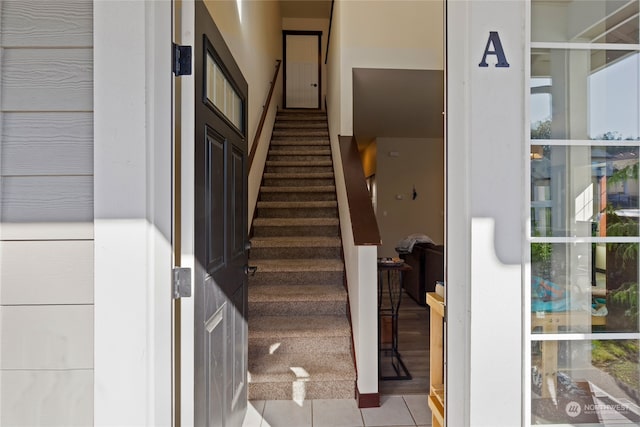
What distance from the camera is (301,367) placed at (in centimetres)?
259

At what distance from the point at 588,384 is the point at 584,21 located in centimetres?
114

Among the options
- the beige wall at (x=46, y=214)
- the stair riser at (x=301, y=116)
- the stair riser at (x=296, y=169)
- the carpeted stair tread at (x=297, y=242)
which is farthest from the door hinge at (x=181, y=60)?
the stair riser at (x=301, y=116)

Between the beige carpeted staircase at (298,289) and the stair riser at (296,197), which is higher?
the stair riser at (296,197)

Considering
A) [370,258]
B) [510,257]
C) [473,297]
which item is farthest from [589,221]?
[370,258]

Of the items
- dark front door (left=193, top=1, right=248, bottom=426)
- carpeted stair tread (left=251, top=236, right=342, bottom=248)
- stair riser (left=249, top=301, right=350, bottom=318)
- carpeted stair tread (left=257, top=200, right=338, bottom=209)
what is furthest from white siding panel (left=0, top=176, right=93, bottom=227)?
carpeted stair tread (left=257, top=200, right=338, bottom=209)

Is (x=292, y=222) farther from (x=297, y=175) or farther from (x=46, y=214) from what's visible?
(x=46, y=214)

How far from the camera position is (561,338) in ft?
3.53

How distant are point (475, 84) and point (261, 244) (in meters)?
2.79

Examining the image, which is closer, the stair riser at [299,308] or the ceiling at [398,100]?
the stair riser at [299,308]

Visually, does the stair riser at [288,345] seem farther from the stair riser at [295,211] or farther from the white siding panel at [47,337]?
the white siding panel at [47,337]

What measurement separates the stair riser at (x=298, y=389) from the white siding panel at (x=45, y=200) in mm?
1918

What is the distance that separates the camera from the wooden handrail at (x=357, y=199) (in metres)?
2.33

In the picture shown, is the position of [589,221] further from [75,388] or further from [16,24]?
[16,24]

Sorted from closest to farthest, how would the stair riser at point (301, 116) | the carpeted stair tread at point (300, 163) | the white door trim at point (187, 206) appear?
the white door trim at point (187, 206) → the carpeted stair tread at point (300, 163) → the stair riser at point (301, 116)
